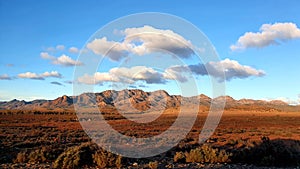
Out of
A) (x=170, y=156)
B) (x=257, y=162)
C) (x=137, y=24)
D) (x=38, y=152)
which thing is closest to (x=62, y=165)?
(x=38, y=152)

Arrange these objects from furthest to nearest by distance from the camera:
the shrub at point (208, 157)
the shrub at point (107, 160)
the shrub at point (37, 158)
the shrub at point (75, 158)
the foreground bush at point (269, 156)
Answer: the foreground bush at point (269, 156) < the shrub at point (208, 157) < the shrub at point (37, 158) < the shrub at point (107, 160) < the shrub at point (75, 158)

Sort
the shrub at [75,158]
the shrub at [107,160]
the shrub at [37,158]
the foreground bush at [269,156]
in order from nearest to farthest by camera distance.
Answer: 1. the shrub at [75,158]
2. the shrub at [107,160]
3. the shrub at [37,158]
4. the foreground bush at [269,156]

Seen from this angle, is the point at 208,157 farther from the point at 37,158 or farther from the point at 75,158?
the point at 37,158

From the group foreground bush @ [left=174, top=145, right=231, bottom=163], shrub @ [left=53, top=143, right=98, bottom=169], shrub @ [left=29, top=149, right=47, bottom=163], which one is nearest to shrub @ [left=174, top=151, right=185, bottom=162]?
foreground bush @ [left=174, top=145, right=231, bottom=163]

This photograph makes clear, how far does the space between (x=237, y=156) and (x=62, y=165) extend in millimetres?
8352

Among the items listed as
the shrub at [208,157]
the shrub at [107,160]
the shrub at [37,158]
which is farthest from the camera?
the shrub at [208,157]

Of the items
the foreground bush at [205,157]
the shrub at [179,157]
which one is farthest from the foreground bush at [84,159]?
the foreground bush at [205,157]

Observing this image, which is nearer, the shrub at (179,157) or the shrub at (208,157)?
the shrub at (208,157)

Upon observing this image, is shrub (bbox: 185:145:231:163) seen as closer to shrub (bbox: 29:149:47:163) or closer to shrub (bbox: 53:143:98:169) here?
shrub (bbox: 53:143:98:169)

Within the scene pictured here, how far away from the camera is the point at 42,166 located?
13.6 m

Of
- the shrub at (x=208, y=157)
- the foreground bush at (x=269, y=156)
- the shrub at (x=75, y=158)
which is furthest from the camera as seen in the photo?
the foreground bush at (x=269, y=156)

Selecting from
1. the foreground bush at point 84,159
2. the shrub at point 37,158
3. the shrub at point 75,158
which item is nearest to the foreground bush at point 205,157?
the foreground bush at point 84,159

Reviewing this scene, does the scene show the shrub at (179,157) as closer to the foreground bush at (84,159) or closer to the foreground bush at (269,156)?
the foreground bush at (269,156)

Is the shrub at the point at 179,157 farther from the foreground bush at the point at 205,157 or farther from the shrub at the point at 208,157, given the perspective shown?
the shrub at the point at 208,157
